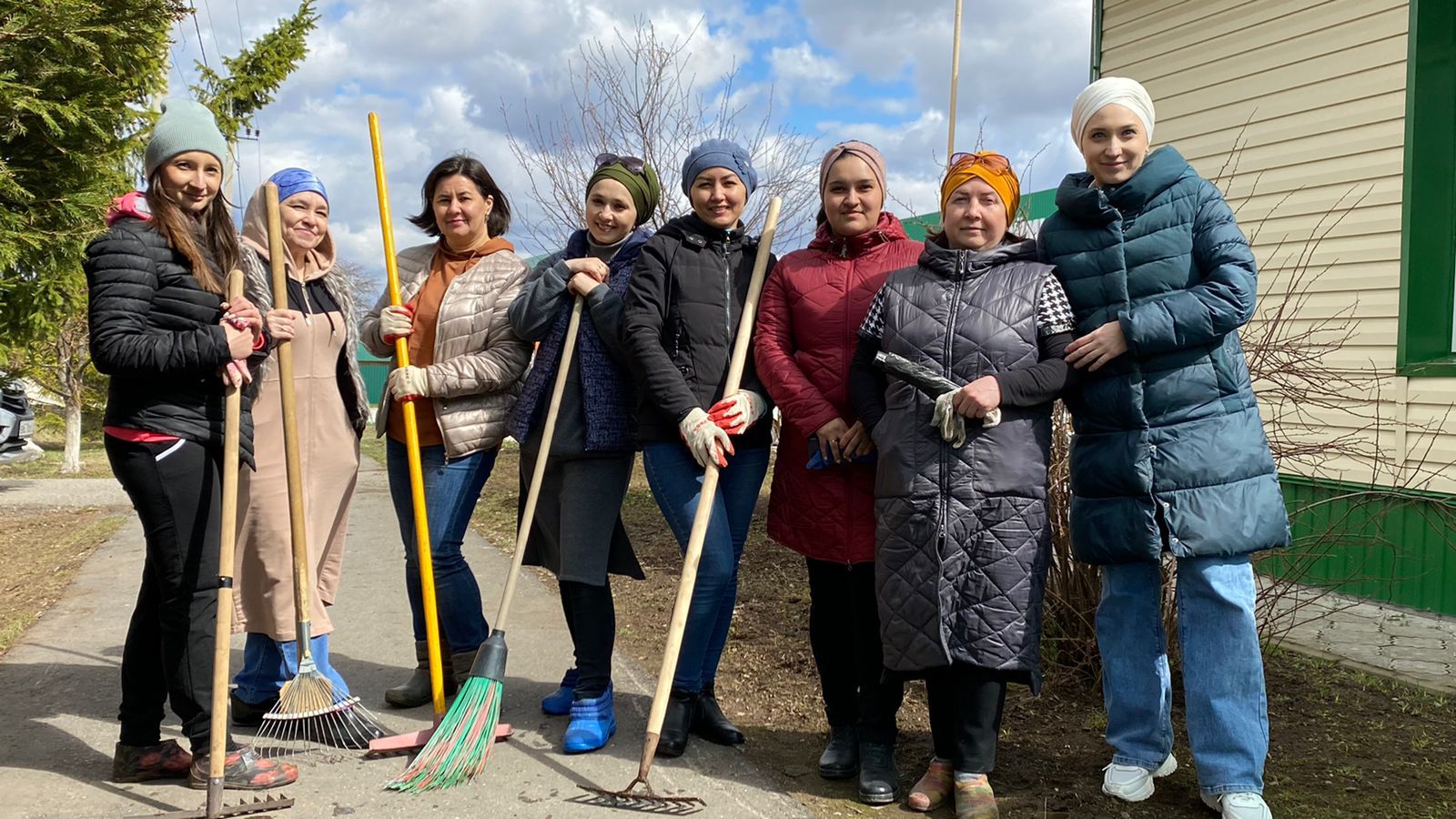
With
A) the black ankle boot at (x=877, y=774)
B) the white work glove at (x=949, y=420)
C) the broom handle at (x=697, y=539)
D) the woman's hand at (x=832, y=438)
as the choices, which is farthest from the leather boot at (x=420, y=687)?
the white work glove at (x=949, y=420)

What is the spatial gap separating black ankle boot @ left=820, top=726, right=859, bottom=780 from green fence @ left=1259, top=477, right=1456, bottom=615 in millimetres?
2959

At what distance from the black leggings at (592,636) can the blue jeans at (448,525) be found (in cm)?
40

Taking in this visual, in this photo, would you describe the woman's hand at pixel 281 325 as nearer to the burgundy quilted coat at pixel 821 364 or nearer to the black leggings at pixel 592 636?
the black leggings at pixel 592 636

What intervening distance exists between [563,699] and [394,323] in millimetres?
1566

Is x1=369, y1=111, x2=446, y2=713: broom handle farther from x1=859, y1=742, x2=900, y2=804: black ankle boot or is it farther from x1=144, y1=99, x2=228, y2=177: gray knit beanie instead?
x1=859, y1=742, x2=900, y2=804: black ankle boot

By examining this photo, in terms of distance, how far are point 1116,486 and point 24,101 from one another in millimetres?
8297

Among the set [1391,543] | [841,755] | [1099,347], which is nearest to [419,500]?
[841,755]

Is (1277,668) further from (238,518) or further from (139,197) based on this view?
(139,197)

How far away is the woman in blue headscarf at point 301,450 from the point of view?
149 inches

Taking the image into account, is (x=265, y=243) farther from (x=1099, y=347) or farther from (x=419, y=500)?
(x=1099, y=347)

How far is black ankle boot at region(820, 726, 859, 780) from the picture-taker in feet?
11.2

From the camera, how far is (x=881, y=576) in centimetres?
313

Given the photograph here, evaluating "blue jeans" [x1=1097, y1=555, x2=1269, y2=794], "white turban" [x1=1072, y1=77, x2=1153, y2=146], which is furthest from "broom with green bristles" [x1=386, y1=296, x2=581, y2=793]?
"blue jeans" [x1=1097, y1=555, x2=1269, y2=794]

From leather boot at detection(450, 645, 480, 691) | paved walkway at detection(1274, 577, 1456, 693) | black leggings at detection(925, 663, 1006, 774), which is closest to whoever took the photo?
black leggings at detection(925, 663, 1006, 774)
